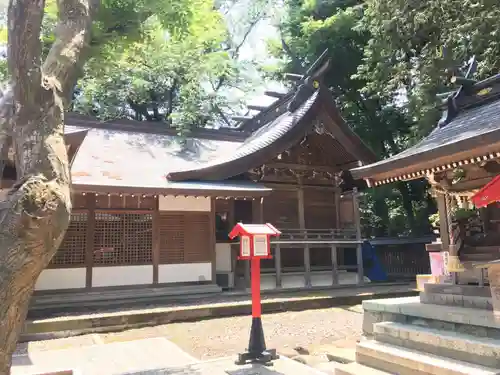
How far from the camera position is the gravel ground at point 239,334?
269 inches

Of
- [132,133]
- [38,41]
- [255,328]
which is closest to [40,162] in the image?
[38,41]

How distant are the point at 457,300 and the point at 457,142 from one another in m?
2.43

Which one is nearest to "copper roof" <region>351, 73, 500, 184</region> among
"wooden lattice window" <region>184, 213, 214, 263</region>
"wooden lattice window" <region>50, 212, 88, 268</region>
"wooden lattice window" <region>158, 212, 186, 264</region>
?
"wooden lattice window" <region>184, 213, 214, 263</region>

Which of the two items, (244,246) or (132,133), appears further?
(132,133)

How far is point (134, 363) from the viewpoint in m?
5.87

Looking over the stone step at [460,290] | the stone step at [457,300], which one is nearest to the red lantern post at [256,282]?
the stone step at [457,300]

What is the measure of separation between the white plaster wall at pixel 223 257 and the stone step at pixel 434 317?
223 inches

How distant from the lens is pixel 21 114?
3.11 metres

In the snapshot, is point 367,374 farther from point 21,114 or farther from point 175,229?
point 175,229

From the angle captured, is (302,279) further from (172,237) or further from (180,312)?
(180,312)

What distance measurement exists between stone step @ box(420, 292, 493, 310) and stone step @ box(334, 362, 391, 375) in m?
1.76

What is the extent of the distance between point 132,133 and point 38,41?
36.5ft

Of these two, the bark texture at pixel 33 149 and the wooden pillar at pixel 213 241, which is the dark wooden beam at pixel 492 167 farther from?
the wooden pillar at pixel 213 241

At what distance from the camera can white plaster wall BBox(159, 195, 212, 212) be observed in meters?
10.8
